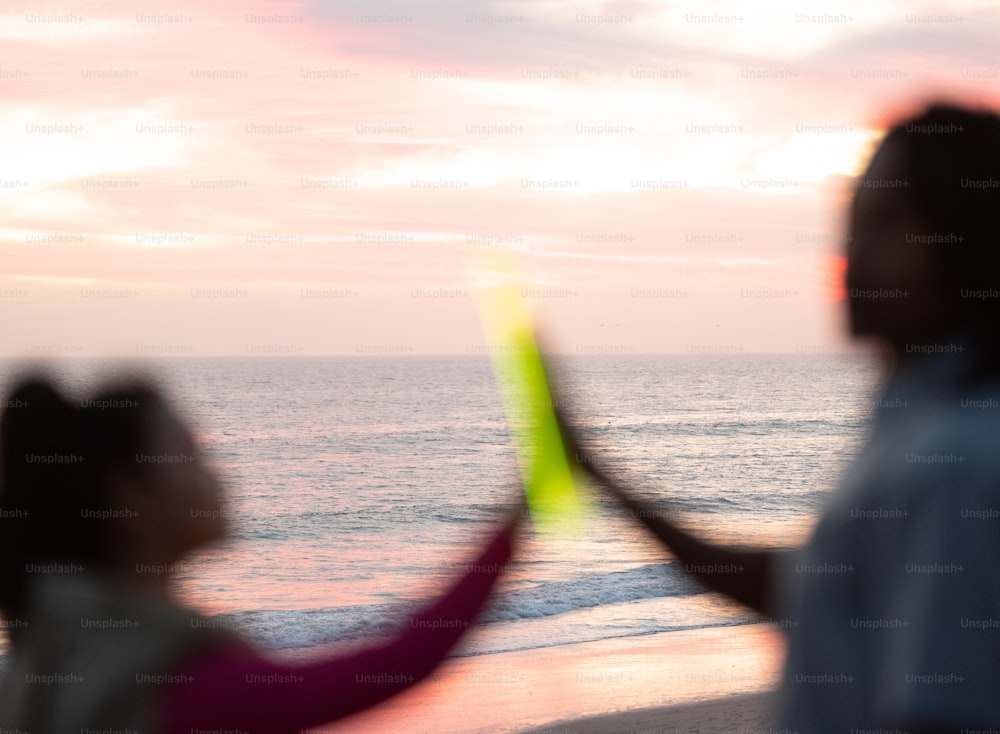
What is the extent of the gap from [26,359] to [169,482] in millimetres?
495

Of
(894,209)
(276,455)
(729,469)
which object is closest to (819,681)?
(894,209)

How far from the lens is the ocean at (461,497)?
2.28 metres

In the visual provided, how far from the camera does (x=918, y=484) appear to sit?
97 cm

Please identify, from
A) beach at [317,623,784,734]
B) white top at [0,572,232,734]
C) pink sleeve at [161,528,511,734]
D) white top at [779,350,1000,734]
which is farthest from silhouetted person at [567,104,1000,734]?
beach at [317,623,784,734]

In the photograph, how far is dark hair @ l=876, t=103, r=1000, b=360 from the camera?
1.13m

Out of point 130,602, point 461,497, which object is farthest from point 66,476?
point 461,497

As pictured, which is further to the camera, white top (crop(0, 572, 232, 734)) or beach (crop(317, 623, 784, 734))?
beach (crop(317, 623, 784, 734))

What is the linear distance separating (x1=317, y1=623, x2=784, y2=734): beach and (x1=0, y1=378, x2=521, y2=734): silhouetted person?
6932 mm

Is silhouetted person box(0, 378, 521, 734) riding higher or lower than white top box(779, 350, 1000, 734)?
lower

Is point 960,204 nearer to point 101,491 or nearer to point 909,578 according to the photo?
point 909,578

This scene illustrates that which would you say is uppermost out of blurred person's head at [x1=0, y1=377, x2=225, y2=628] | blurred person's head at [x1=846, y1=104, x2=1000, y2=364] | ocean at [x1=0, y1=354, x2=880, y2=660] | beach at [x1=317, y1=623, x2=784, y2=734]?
blurred person's head at [x1=846, y1=104, x2=1000, y2=364]

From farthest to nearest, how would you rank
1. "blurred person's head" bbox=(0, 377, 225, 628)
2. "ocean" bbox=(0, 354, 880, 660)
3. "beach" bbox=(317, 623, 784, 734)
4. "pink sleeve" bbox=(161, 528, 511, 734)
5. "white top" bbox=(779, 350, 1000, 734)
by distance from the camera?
1. "beach" bbox=(317, 623, 784, 734)
2. "ocean" bbox=(0, 354, 880, 660)
3. "blurred person's head" bbox=(0, 377, 225, 628)
4. "pink sleeve" bbox=(161, 528, 511, 734)
5. "white top" bbox=(779, 350, 1000, 734)

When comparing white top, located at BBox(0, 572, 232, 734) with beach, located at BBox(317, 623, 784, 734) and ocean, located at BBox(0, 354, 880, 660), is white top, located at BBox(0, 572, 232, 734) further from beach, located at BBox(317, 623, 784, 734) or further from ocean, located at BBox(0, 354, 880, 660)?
beach, located at BBox(317, 623, 784, 734)

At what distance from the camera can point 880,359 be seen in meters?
1.23
